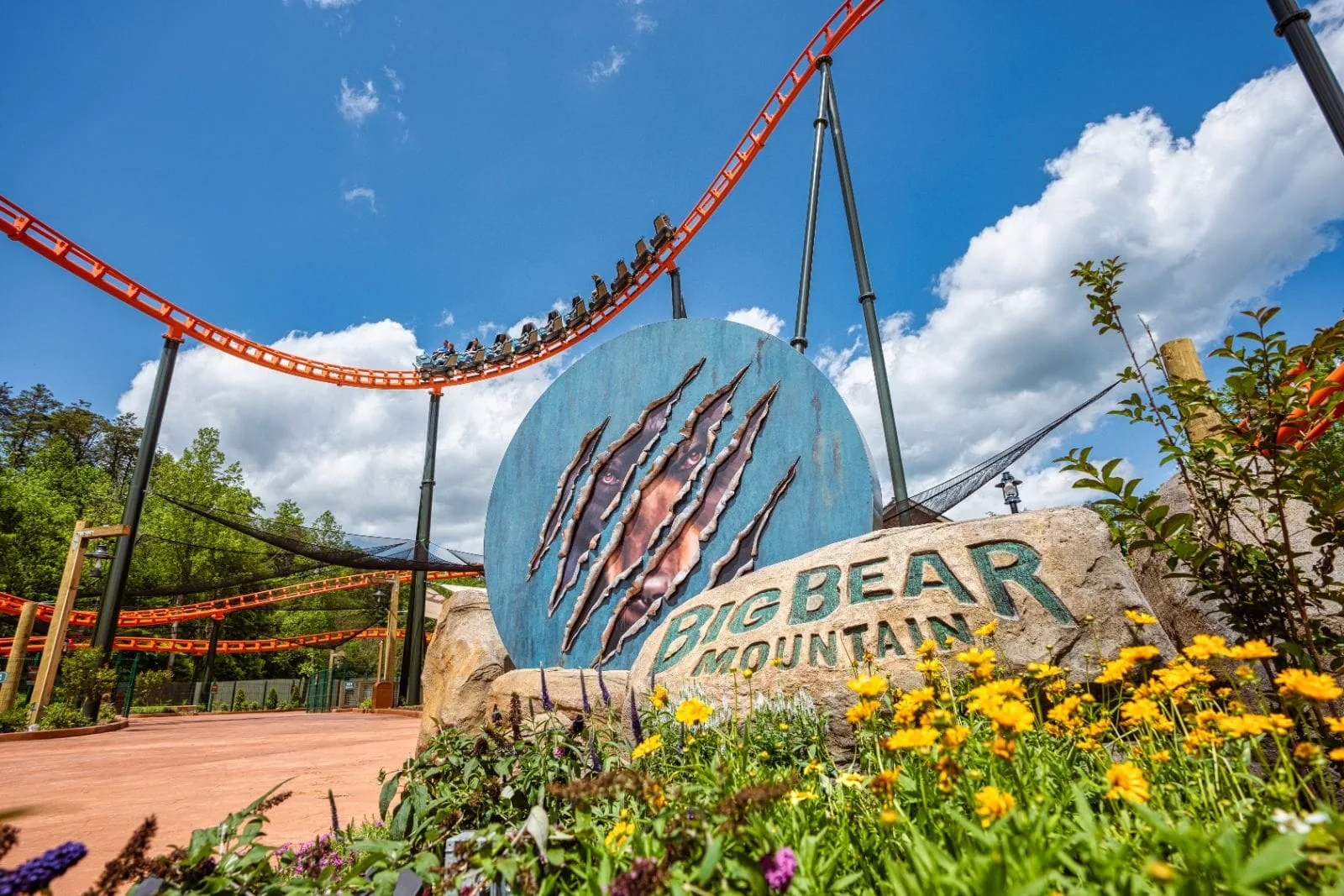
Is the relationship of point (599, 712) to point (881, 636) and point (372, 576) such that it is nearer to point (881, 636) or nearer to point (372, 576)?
point (881, 636)

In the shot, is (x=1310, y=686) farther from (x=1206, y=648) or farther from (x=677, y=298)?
(x=677, y=298)

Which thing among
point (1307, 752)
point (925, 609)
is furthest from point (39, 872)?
point (925, 609)

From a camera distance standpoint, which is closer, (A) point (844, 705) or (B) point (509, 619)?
(A) point (844, 705)

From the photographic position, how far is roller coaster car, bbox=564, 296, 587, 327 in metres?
14.2

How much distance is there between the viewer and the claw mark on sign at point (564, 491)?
6.04 m

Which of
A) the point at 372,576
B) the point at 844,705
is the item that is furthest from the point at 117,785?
the point at 372,576

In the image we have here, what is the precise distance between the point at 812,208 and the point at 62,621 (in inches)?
546

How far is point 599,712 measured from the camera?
11.8 ft

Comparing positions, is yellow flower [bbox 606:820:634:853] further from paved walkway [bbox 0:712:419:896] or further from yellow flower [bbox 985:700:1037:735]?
paved walkway [bbox 0:712:419:896]

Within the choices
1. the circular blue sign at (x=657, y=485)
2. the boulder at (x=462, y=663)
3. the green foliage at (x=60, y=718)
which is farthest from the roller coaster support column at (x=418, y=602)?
the circular blue sign at (x=657, y=485)

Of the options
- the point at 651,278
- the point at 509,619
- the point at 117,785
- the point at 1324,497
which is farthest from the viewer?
the point at 651,278

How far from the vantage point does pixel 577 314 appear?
47.0 ft

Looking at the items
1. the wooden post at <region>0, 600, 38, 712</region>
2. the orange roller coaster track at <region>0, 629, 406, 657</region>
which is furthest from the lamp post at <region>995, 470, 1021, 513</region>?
the orange roller coaster track at <region>0, 629, 406, 657</region>

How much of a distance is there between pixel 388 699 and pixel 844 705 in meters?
16.3
